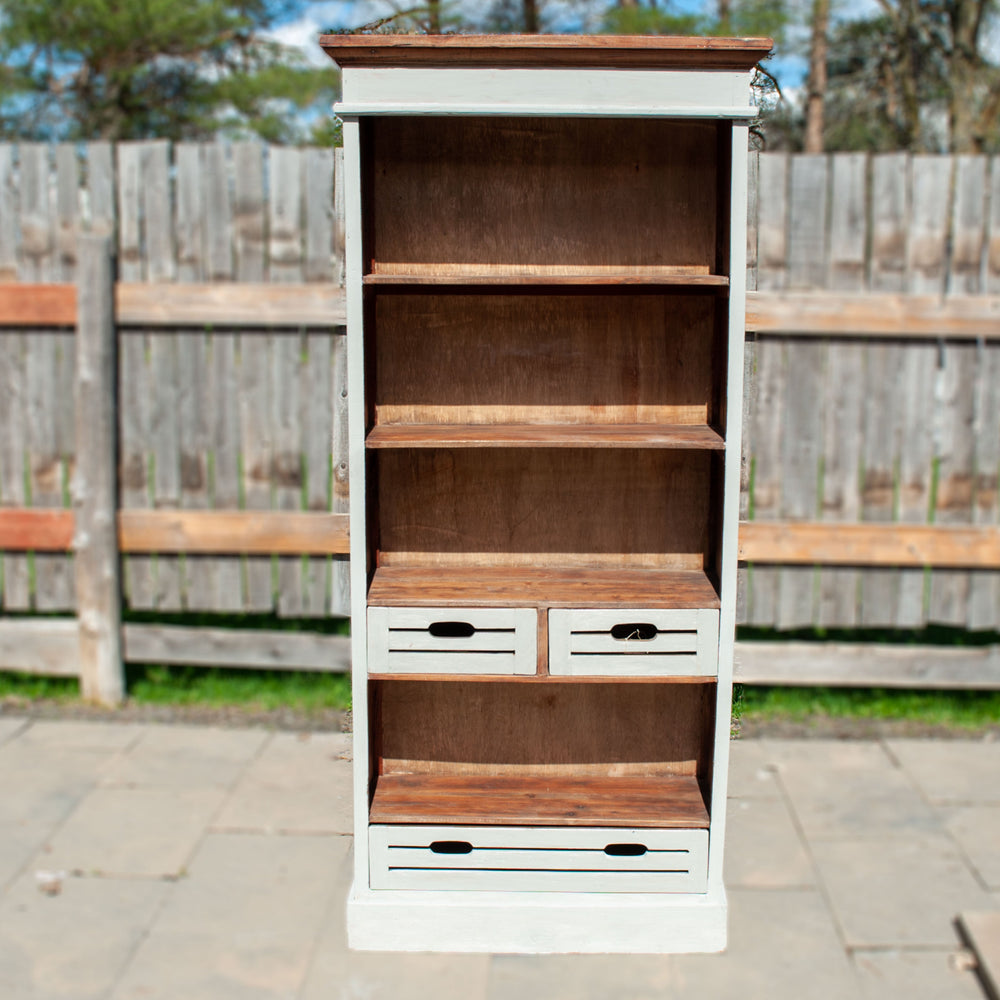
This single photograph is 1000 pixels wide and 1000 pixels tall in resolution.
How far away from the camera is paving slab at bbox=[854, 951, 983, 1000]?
260cm

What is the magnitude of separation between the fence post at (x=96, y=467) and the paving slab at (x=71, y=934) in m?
1.21

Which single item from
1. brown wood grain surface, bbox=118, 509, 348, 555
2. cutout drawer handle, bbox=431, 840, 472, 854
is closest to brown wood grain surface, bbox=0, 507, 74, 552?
brown wood grain surface, bbox=118, 509, 348, 555

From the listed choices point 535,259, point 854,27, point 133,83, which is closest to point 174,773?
point 535,259

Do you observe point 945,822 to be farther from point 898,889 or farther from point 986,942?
point 986,942

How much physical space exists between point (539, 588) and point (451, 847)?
0.58 meters

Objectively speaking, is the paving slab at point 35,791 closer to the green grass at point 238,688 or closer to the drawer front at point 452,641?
the green grass at point 238,688

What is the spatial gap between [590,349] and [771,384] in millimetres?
1767

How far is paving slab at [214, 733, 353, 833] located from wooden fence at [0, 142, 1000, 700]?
1.67 feet

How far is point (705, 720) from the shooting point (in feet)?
7.95

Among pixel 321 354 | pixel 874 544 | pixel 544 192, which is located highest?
pixel 544 192

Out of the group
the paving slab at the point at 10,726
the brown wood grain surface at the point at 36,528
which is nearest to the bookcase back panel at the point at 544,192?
the brown wood grain surface at the point at 36,528

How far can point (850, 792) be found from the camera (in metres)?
3.61

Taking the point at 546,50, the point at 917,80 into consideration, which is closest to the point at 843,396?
the point at 546,50

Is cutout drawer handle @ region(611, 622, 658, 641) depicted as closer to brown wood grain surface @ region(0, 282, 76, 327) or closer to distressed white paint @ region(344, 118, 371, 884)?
distressed white paint @ region(344, 118, 371, 884)
